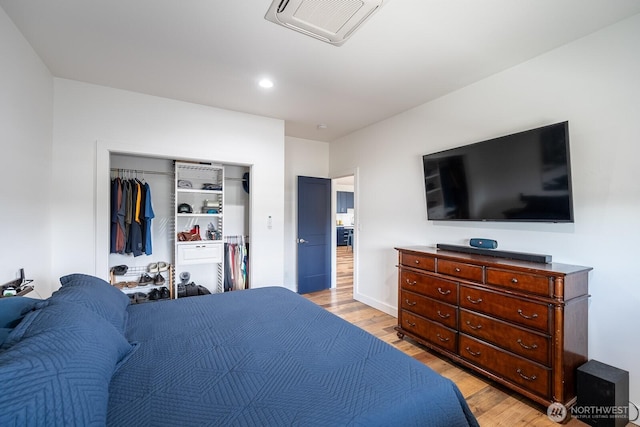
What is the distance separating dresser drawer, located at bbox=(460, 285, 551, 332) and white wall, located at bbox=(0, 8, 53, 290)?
3.46m

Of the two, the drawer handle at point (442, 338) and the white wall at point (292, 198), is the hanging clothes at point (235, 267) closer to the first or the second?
the white wall at point (292, 198)

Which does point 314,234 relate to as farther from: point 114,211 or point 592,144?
point 592,144

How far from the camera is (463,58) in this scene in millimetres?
2387

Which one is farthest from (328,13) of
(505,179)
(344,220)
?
(344,220)

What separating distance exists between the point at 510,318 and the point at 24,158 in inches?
156

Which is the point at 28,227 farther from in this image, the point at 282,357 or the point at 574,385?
the point at 574,385

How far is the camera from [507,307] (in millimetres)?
2160

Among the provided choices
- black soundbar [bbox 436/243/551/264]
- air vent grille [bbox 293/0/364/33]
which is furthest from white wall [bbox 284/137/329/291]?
air vent grille [bbox 293/0/364/33]

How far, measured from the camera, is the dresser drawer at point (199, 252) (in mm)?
3536

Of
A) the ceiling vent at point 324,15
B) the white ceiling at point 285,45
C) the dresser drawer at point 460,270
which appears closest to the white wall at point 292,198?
the white ceiling at point 285,45

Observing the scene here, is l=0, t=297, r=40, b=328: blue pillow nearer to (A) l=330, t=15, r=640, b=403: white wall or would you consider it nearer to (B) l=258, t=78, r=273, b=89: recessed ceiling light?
(B) l=258, t=78, r=273, b=89: recessed ceiling light

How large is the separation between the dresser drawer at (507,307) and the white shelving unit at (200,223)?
295cm

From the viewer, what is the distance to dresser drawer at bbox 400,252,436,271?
276cm

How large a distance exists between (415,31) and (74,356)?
2601mm
